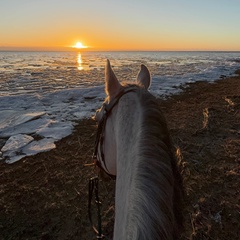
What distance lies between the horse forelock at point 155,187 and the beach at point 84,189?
0.61 meters

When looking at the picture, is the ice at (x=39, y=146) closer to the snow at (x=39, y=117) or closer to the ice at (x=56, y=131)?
the snow at (x=39, y=117)

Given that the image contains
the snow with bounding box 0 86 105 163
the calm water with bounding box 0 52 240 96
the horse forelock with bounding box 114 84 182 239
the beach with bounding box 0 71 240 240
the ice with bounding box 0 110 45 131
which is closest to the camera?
the horse forelock with bounding box 114 84 182 239

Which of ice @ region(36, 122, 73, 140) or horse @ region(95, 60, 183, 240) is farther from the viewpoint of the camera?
ice @ region(36, 122, 73, 140)

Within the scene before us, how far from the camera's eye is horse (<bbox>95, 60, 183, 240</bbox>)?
3.10 ft

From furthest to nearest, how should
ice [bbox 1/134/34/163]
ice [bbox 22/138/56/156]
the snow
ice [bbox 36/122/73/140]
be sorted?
ice [bbox 36/122/73/140] < the snow < ice [bbox 22/138/56/156] < ice [bbox 1/134/34/163]

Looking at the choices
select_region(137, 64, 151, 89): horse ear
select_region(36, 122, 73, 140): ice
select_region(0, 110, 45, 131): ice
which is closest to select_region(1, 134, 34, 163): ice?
select_region(36, 122, 73, 140): ice

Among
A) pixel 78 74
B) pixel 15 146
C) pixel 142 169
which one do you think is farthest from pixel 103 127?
pixel 78 74

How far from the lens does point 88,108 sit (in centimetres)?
1009

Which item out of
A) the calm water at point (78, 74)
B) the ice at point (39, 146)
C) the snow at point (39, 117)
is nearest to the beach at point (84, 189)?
the ice at point (39, 146)

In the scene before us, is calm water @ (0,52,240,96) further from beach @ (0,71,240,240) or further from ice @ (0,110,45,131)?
beach @ (0,71,240,240)

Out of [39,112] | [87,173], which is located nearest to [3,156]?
[87,173]

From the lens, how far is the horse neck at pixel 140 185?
0.93 meters

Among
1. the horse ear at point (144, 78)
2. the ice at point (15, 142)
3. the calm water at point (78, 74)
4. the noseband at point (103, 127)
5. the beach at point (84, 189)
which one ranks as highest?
the horse ear at point (144, 78)

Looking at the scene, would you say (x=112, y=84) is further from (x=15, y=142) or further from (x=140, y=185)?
(x=15, y=142)
